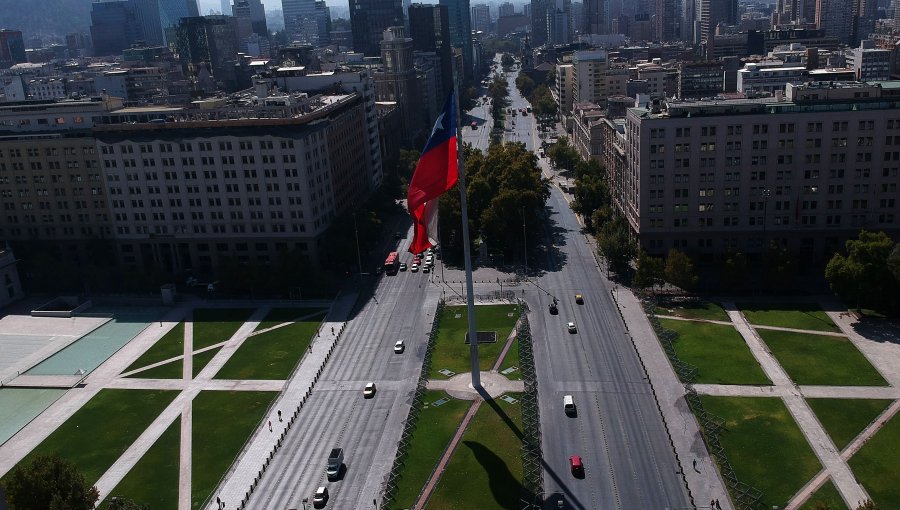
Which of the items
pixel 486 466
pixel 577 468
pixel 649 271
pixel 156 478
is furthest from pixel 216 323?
pixel 577 468

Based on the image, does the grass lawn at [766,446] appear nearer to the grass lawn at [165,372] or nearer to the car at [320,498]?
the car at [320,498]

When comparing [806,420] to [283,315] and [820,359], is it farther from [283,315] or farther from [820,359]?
[283,315]

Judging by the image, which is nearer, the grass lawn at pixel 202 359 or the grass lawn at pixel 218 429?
the grass lawn at pixel 218 429

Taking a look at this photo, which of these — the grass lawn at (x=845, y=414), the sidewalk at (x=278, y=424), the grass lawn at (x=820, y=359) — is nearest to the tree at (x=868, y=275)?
the grass lawn at (x=820, y=359)

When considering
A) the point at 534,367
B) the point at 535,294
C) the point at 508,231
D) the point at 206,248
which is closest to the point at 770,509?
the point at 534,367

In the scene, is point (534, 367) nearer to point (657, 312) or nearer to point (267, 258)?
point (657, 312)

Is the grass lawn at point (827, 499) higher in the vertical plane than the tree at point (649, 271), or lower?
lower
